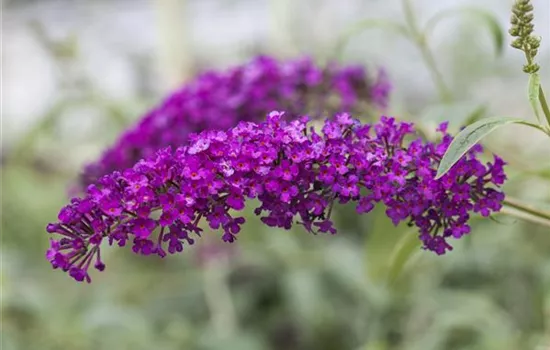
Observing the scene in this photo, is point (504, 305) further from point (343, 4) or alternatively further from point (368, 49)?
point (343, 4)

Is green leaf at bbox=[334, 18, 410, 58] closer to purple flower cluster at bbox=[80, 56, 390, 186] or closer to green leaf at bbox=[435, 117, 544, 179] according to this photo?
purple flower cluster at bbox=[80, 56, 390, 186]

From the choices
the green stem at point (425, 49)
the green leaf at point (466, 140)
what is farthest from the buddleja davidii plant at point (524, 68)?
the green stem at point (425, 49)

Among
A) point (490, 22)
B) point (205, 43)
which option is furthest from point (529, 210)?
point (205, 43)

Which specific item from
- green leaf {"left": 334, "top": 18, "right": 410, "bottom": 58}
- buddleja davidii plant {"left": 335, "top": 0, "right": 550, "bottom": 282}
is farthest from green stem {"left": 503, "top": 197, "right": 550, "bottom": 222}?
green leaf {"left": 334, "top": 18, "right": 410, "bottom": 58}

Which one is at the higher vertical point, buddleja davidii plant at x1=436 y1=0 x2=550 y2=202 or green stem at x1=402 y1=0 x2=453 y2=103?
Result: green stem at x1=402 y1=0 x2=453 y2=103

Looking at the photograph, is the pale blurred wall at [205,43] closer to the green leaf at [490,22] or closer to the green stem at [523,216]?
the green leaf at [490,22]

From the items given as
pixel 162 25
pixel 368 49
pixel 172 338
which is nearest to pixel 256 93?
pixel 172 338
